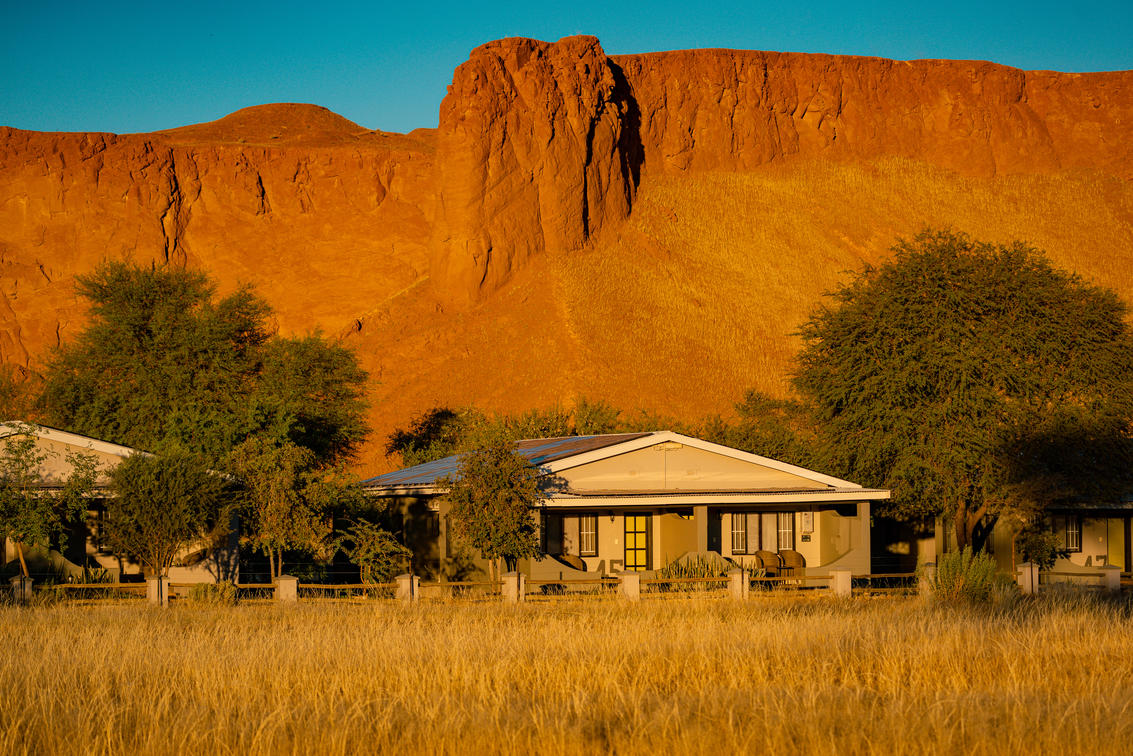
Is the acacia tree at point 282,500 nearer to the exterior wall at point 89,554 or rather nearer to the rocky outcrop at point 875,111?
the exterior wall at point 89,554

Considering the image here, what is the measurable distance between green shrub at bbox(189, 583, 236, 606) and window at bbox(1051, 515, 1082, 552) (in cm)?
2053

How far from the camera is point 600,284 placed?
256ft

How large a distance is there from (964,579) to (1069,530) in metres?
11.5

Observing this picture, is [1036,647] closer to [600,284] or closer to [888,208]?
[600,284]

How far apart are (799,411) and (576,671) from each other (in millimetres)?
24333

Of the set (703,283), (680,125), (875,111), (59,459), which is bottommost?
(59,459)

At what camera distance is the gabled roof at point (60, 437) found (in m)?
25.8

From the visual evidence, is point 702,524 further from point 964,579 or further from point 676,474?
point 964,579

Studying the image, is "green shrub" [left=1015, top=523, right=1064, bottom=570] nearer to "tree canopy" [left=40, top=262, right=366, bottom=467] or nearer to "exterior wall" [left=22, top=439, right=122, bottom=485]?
"tree canopy" [left=40, top=262, right=366, bottom=467]

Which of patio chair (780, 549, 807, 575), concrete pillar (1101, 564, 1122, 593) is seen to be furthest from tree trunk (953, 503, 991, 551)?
patio chair (780, 549, 807, 575)

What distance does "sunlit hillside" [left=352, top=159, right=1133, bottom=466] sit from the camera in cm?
7131

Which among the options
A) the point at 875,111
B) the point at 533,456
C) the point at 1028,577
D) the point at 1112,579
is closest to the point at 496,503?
the point at 533,456

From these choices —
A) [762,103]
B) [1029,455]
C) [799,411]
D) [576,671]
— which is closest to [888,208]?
[762,103]

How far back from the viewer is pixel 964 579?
23.0 meters
